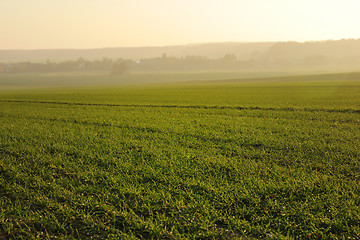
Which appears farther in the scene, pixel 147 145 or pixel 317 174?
pixel 147 145

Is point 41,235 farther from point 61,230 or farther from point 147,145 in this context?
point 147,145

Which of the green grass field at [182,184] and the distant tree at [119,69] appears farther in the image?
the distant tree at [119,69]

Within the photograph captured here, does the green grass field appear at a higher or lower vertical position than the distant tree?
lower

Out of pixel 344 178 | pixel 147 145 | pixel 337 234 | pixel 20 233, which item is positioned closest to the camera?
pixel 337 234

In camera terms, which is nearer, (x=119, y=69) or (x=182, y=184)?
(x=182, y=184)

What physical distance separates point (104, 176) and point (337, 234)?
16.7 ft

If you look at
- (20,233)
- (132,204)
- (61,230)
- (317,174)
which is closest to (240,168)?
(317,174)

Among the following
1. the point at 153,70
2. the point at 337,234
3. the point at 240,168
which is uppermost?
the point at 153,70

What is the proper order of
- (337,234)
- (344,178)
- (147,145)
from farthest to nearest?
(147,145) → (344,178) → (337,234)

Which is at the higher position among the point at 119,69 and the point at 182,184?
the point at 119,69

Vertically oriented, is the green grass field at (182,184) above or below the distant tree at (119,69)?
below

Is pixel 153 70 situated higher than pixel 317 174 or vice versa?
pixel 153 70

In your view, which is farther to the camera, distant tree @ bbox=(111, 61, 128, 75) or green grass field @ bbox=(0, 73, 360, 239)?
distant tree @ bbox=(111, 61, 128, 75)

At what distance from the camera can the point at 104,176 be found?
21.5 feet
